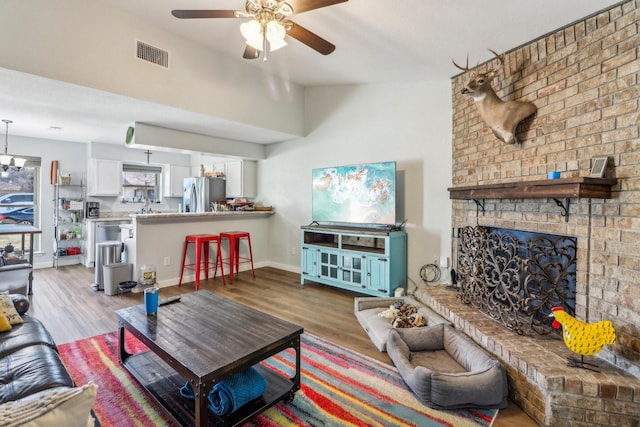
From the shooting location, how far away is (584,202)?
6.85ft

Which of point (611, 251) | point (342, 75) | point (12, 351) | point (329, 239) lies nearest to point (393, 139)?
point (342, 75)

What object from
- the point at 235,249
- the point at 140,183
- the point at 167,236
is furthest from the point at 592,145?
the point at 140,183

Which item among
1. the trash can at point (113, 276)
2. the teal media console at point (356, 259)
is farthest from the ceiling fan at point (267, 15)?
the trash can at point (113, 276)

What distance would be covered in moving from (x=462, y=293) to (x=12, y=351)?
3.28m

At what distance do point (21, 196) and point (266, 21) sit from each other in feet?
20.1

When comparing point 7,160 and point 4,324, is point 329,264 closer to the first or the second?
point 4,324

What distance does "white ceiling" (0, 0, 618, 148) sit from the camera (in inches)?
89.0

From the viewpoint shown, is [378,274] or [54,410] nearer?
[54,410]

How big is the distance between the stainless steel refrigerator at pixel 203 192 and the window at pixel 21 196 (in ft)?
8.37

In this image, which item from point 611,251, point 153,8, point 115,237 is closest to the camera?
point 611,251

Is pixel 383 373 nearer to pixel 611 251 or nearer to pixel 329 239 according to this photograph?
pixel 611 251

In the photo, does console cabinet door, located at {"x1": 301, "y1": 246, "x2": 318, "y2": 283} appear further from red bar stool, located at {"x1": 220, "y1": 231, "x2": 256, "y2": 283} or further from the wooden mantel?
the wooden mantel

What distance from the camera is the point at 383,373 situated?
224 centimetres

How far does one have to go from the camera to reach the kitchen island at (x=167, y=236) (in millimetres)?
4156
